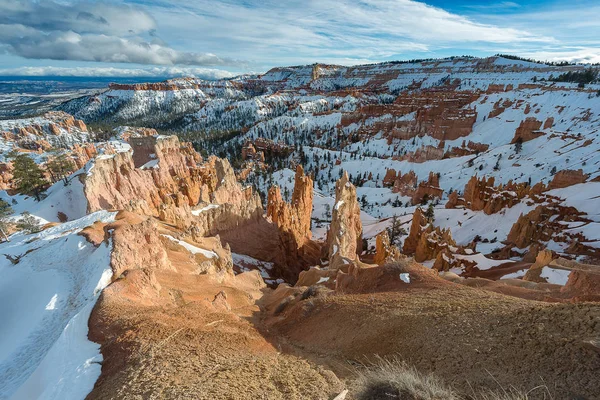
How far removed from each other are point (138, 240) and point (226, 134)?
146 meters

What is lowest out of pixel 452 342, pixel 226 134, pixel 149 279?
pixel 226 134

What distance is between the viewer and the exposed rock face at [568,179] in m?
45.0

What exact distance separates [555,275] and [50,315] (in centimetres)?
2490

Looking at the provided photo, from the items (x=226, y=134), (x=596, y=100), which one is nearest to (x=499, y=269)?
(x=596, y=100)

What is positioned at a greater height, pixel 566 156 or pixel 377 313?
pixel 377 313

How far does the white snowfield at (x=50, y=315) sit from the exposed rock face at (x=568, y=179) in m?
59.9

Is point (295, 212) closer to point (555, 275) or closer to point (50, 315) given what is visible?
point (555, 275)

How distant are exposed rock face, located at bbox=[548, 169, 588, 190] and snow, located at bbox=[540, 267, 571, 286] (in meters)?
38.8

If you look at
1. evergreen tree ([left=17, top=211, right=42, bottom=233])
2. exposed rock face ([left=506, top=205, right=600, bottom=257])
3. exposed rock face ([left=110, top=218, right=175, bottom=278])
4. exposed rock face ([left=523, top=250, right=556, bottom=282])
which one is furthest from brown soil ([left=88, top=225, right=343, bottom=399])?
exposed rock face ([left=506, top=205, right=600, bottom=257])

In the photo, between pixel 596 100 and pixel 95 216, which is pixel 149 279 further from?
pixel 596 100

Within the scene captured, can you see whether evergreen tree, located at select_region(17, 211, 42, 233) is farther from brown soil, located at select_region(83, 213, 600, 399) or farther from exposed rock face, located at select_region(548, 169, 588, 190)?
exposed rock face, located at select_region(548, 169, 588, 190)

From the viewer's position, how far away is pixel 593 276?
11.4 metres

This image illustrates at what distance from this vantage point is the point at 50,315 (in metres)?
11.1

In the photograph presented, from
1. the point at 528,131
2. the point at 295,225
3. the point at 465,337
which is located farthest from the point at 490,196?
the point at 528,131
